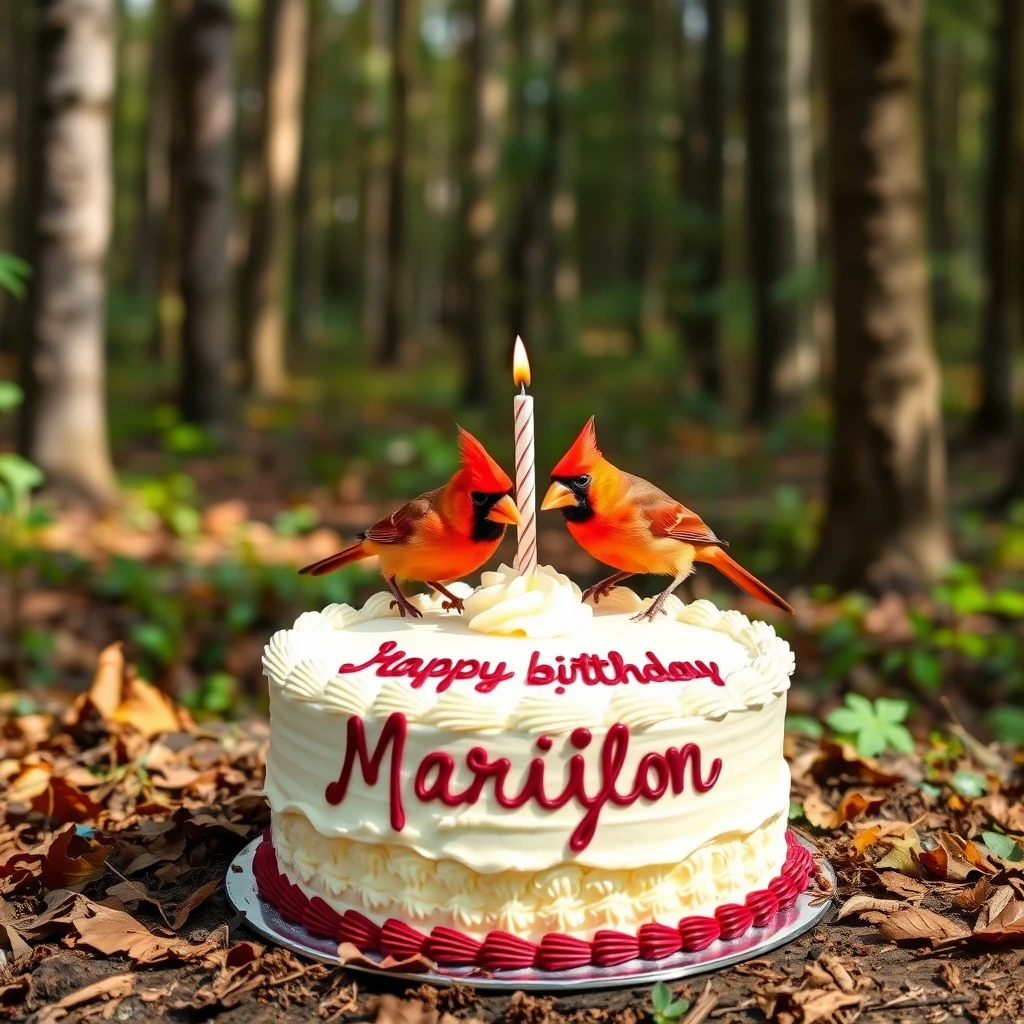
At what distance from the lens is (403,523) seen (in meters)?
3.65

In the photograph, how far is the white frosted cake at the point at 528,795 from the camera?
121 inches

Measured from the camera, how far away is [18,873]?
3799mm

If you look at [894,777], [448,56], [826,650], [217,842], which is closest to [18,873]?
[217,842]

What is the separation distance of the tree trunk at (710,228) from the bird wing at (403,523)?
501 inches

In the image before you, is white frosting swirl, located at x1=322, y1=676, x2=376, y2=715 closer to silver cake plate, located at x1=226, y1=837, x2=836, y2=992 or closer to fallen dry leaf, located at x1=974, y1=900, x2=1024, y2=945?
silver cake plate, located at x1=226, y1=837, x2=836, y2=992

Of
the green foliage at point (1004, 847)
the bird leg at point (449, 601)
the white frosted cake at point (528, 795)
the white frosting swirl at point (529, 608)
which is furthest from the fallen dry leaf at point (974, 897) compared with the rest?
the bird leg at point (449, 601)

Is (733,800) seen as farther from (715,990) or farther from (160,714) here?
(160,714)

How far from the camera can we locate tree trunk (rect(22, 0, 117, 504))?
8.21m

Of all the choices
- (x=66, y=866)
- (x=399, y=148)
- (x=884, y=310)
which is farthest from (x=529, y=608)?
(x=399, y=148)

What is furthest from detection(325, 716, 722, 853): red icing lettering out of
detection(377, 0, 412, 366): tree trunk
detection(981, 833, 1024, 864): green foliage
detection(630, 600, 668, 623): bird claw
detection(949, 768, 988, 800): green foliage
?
detection(377, 0, 412, 366): tree trunk

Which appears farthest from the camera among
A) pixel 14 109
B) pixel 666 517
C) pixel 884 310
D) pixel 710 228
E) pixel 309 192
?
pixel 309 192

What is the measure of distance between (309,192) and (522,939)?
69.4 feet

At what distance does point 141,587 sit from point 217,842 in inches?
129

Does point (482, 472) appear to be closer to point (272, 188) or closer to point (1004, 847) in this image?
point (1004, 847)
